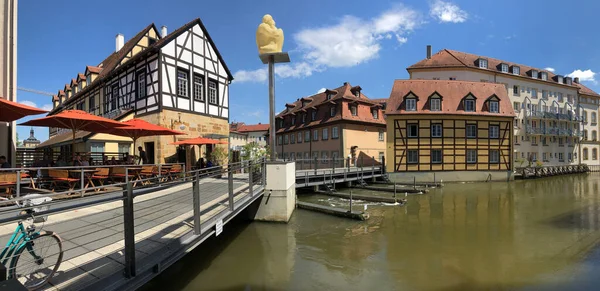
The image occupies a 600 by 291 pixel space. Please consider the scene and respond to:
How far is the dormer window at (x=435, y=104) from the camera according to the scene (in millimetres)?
29297

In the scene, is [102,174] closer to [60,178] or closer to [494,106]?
[60,178]

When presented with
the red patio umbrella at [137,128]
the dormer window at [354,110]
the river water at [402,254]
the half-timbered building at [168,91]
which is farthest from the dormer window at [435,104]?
the red patio umbrella at [137,128]

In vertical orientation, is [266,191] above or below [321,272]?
above

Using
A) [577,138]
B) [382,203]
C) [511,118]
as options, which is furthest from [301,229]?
[577,138]

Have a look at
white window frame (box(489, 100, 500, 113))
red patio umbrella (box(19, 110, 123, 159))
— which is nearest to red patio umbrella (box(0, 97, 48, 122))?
red patio umbrella (box(19, 110, 123, 159))

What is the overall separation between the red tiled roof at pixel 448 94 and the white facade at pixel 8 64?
25.7 m

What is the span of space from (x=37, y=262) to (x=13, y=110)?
5.79 m

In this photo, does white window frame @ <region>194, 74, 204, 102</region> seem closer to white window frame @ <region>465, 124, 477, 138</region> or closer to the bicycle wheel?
the bicycle wheel

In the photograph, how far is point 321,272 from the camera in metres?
6.95

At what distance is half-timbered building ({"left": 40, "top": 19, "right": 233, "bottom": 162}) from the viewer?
1708 cm

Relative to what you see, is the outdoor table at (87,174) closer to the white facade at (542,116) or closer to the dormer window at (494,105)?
the dormer window at (494,105)

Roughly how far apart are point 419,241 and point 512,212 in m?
7.74

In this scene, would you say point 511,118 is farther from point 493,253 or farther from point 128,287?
point 128,287

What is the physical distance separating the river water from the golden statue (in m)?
6.50
